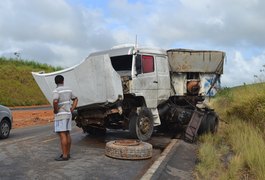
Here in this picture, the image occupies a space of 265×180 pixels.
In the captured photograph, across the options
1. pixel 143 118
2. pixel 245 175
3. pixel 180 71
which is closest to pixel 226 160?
pixel 245 175

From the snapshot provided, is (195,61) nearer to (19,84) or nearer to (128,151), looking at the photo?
(128,151)

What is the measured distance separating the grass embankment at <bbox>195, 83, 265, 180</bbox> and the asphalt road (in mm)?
1370

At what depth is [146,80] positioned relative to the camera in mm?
12812

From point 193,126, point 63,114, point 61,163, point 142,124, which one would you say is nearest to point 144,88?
point 142,124

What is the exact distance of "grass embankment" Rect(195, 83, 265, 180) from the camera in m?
8.56

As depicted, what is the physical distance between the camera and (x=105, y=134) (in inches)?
574

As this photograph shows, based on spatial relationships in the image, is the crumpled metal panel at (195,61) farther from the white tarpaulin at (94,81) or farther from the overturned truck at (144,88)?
the white tarpaulin at (94,81)

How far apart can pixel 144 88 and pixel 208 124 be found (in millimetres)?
3403

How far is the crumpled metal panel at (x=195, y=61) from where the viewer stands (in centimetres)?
1463

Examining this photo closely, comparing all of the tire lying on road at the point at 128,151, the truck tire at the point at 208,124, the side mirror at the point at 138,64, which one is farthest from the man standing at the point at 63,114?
the truck tire at the point at 208,124

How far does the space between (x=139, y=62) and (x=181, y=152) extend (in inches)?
122

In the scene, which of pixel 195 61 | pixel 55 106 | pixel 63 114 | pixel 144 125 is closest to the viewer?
pixel 55 106

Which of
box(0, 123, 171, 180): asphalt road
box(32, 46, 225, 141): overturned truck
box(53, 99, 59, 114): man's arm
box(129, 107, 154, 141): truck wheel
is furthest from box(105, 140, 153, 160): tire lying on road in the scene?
box(129, 107, 154, 141): truck wheel

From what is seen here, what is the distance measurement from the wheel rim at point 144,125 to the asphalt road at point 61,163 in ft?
1.81
